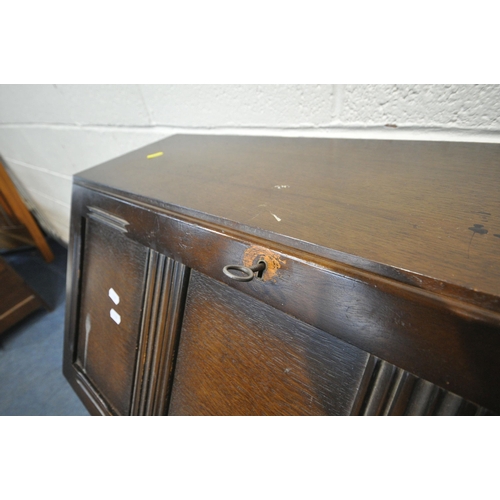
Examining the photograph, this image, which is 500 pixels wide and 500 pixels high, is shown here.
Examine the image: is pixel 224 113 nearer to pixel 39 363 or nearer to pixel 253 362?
pixel 253 362

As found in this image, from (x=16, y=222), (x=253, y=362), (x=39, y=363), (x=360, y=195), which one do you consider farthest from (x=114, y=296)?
(x=16, y=222)

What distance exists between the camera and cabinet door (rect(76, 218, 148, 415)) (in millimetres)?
502

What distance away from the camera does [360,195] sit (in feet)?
1.09

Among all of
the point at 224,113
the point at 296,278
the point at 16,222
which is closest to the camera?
the point at 296,278

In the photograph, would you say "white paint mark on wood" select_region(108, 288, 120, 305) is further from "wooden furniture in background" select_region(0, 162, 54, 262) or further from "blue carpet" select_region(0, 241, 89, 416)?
"wooden furniture in background" select_region(0, 162, 54, 262)

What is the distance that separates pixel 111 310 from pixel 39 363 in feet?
3.52

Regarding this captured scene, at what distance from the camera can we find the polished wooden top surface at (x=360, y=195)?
0.75 ft

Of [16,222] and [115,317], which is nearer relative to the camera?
[115,317]

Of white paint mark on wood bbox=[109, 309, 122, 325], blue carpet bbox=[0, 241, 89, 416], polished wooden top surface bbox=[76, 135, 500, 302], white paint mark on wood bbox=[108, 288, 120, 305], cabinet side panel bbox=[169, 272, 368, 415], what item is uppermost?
polished wooden top surface bbox=[76, 135, 500, 302]

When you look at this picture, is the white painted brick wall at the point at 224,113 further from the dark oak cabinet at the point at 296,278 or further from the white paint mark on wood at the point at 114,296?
the white paint mark on wood at the point at 114,296

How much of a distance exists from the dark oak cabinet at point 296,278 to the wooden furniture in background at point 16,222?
1631 millimetres

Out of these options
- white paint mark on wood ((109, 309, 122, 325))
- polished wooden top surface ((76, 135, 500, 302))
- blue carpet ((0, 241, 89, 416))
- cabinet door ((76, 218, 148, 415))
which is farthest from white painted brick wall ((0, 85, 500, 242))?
blue carpet ((0, 241, 89, 416))
